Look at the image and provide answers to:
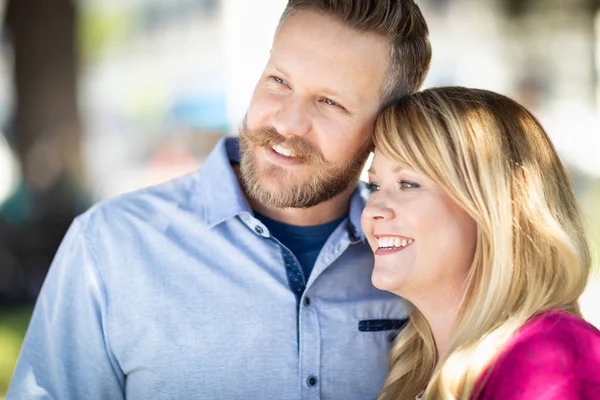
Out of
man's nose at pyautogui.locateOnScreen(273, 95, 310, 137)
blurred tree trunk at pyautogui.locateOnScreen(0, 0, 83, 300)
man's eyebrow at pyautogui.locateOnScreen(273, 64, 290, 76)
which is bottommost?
blurred tree trunk at pyautogui.locateOnScreen(0, 0, 83, 300)

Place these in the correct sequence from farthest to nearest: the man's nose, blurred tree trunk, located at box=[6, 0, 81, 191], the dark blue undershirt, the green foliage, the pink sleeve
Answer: blurred tree trunk, located at box=[6, 0, 81, 191], the green foliage, the dark blue undershirt, the man's nose, the pink sleeve

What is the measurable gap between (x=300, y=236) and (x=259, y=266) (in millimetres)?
207

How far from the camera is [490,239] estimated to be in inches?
75.8

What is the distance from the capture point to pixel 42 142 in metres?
4.98

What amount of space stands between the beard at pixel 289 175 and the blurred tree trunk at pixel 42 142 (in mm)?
3050

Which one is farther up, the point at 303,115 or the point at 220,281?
the point at 303,115

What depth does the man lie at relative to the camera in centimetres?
212

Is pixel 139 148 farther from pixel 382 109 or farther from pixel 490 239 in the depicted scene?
pixel 490 239

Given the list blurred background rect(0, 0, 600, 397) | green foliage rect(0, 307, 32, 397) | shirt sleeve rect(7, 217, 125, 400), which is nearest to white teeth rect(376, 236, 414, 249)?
shirt sleeve rect(7, 217, 125, 400)

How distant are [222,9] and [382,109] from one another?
333cm

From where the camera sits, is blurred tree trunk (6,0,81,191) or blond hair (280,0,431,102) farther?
blurred tree trunk (6,0,81,191)

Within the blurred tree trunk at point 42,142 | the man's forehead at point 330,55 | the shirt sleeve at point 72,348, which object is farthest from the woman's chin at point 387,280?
the blurred tree trunk at point 42,142

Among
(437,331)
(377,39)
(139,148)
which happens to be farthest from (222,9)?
(437,331)

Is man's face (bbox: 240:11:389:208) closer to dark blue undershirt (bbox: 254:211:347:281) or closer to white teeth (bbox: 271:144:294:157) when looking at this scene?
white teeth (bbox: 271:144:294:157)
